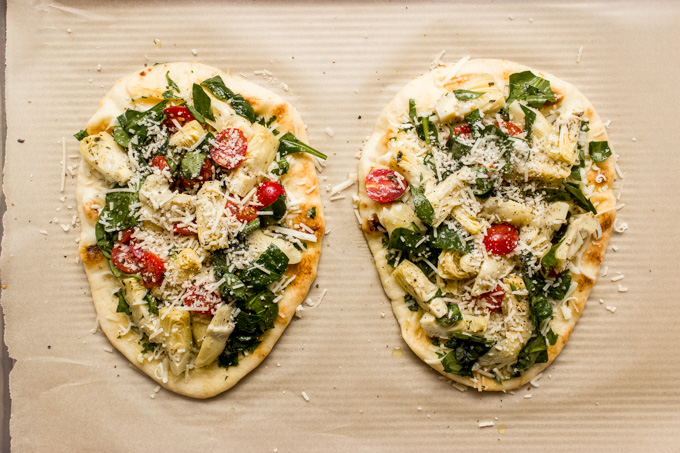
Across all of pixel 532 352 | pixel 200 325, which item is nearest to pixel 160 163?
pixel 200 325

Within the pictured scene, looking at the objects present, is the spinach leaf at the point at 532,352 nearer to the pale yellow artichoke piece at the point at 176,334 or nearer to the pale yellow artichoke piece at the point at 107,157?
the pale yellow artichoke piece at the point at 176,334

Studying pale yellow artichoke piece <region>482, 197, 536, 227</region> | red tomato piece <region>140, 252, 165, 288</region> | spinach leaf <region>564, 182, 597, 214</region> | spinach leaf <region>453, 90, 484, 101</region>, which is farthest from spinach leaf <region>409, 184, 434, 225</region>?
red tomato piece <region>140, 252, 165, 288</region>

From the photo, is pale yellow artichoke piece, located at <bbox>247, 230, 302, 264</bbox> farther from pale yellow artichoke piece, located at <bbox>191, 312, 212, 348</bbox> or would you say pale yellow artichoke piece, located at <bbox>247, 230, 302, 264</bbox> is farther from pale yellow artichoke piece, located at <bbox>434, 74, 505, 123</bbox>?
pale yellow artichoke piece, located at <bbox>434, 74, 505, 123</bbox>

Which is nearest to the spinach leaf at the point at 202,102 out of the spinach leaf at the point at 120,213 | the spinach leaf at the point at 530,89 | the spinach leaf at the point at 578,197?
the spinach leaf at the point at 120,213

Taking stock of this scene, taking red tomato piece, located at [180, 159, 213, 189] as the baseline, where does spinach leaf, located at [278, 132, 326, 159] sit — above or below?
above

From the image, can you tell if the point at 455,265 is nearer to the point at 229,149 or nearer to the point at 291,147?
the point at 291,147
